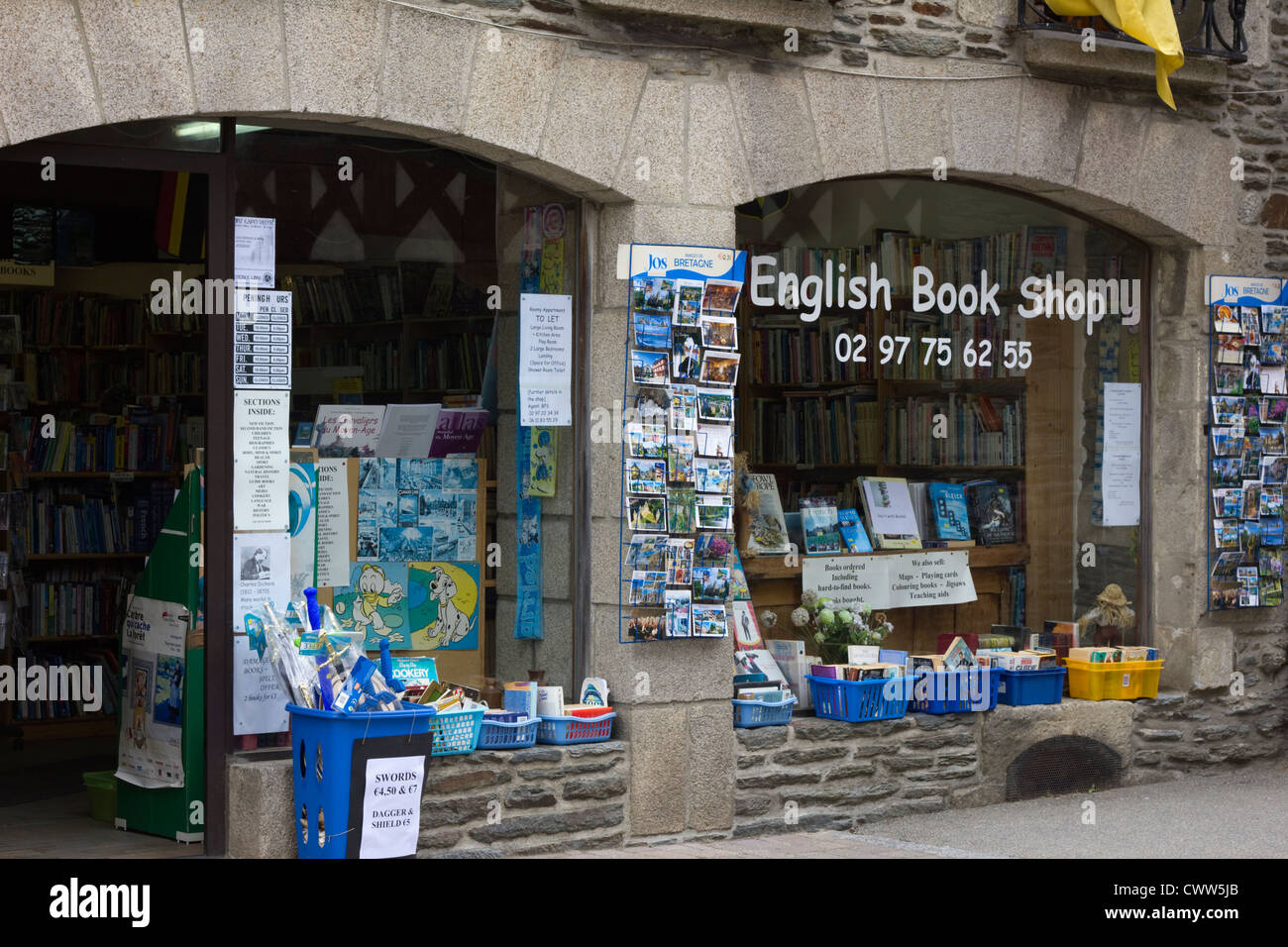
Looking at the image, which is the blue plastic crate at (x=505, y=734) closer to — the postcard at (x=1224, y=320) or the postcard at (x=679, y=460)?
the postcard at (x=679, y=460)

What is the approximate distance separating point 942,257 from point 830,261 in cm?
63

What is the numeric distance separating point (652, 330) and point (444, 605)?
1.37 m

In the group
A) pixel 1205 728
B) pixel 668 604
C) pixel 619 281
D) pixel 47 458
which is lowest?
pixel 1205 728

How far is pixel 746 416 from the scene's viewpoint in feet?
24.3

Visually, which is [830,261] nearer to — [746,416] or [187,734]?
[746,416]

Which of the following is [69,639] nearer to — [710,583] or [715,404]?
[710,583]

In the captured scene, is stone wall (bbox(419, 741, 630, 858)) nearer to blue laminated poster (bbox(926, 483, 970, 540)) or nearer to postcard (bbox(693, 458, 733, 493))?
postcard (bbox(693, 458, 733, 493))

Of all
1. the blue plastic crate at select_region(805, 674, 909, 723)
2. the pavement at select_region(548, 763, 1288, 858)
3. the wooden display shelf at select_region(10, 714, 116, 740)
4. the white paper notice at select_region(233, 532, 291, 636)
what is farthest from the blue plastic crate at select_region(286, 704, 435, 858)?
the wooden display shelf at select_region(10, 714, 116, 740)

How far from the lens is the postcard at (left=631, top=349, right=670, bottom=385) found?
661 centimetres

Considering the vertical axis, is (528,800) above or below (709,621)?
below

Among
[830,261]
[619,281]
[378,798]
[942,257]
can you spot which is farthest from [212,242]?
[942,257]

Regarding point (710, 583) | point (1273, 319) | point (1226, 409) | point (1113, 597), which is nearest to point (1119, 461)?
point (1226, 409)

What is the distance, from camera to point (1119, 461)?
8.34m

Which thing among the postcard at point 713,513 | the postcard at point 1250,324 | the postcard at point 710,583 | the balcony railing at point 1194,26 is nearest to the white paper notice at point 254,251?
the postcard at point 713,513
